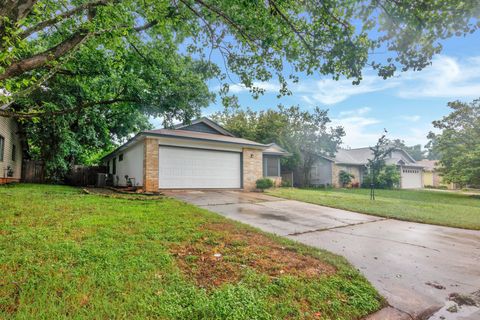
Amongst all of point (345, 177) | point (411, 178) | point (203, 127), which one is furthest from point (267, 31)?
point (411, 178)

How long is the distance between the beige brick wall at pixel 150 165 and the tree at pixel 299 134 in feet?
33.2

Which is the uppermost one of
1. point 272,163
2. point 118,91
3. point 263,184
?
point 118,91

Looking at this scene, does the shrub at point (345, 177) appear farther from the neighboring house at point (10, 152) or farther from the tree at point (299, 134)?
the neighboring house at point (10, 152)

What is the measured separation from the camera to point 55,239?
377 cm

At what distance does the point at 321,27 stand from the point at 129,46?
5.91 m

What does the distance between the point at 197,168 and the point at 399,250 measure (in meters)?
9.90

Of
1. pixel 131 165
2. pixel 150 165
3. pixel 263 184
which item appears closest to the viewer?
pixel 150 165

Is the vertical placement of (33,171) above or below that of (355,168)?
below

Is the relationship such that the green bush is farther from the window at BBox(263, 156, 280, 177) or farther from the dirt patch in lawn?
the dirt patch in lawn

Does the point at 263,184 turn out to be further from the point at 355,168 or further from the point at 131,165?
the point at 355,168

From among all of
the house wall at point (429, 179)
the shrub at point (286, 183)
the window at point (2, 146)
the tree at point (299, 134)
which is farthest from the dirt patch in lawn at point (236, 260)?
the house wall at point (429, 179)

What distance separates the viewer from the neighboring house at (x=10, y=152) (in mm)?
11977

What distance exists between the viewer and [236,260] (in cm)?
337

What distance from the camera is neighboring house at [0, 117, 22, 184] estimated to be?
472 inches
